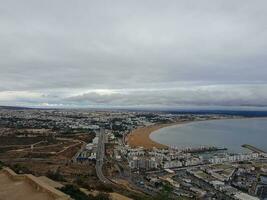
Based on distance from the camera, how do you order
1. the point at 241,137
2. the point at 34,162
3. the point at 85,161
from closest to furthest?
the point at 34,162 < the point at 85,161 < the point at 241,137

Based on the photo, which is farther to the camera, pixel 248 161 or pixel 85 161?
pixel 248 161

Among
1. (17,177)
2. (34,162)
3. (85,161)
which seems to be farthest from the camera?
(85,161)

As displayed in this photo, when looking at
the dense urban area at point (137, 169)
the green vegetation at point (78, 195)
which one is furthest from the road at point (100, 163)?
the green vegetation at point (78, 195)

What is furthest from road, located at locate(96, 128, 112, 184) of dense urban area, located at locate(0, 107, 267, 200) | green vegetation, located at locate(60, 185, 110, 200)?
green vegetation, located at locate(60, 185, 110, 200)

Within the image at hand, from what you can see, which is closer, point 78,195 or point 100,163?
point 78,195

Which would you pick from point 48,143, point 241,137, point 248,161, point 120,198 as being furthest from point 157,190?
point 241,137

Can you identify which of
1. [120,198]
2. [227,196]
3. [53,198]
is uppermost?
[53,198]

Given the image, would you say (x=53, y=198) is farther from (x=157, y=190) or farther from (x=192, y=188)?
(x=192, y=188)

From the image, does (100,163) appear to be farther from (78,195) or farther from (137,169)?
(78,195)

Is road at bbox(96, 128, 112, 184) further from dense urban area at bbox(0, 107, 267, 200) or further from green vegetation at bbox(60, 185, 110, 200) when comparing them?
green vegetation at bbox(60, 185, 110, 200)

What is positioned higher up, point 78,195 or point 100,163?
point 78,195

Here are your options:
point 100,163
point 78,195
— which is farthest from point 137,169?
point 78,195
